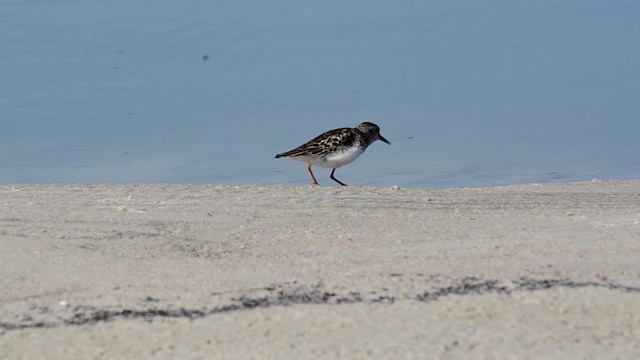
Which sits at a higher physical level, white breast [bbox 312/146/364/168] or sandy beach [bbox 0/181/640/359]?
white breast [bbox 312/146/364/168]

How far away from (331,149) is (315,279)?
17.2 ft

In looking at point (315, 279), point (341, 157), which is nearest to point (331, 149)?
point (341, 157)

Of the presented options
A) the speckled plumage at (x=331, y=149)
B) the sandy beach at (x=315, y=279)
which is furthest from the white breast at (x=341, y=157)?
the sandy beach at (x=315, y=279)

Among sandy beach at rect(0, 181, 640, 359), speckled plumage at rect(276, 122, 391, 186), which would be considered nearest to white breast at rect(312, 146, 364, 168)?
speckled plumage at rect(276, 122, 391, 186)

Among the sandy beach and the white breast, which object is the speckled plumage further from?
the sandy beach

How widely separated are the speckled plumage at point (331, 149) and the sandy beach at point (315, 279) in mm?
2749

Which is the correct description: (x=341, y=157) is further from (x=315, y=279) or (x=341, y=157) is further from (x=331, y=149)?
(x=315, y=279)

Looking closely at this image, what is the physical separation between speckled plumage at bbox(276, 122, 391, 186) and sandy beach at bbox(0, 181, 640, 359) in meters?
2.75

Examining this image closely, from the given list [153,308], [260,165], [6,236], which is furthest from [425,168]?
[153,308]

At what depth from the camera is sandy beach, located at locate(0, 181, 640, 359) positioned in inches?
189

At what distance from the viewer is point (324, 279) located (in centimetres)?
562

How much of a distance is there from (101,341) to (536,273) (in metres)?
1.86

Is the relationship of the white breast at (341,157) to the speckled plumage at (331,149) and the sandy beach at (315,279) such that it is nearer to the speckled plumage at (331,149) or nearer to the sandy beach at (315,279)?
the speckled plumage at (331,149)

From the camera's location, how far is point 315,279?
5.62 metres
